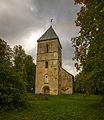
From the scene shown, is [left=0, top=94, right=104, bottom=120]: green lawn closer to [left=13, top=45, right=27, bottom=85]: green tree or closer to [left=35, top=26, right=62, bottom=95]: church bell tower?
[left=35, top=26, right=62, bottom=95]: church bell tower

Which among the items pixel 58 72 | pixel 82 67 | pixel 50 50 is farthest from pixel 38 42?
pixel 82 67

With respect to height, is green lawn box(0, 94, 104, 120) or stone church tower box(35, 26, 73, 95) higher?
stone church tower box(35, 26, 73, 95)

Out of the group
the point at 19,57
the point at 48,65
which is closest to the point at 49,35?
the point at 48,65

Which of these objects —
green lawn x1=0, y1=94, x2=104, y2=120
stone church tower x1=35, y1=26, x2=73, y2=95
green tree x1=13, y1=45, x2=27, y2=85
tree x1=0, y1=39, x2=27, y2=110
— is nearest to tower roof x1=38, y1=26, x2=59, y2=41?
stone church tower x1=35, y1=26, x2=73, y2=95

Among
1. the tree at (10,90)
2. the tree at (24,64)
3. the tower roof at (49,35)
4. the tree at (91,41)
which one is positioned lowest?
the tree at (10,90)

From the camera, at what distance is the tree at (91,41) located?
1070cm

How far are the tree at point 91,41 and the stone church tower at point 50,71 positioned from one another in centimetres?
2256

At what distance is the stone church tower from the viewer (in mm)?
40562

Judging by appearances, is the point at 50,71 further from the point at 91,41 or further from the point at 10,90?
the point at 91,41

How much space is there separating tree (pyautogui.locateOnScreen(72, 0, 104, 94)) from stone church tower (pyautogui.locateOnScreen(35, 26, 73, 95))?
74.0 feet

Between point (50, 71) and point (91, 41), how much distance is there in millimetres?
29251

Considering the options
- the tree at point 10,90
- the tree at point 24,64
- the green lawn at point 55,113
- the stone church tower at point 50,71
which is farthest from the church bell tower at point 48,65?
the tree at point 10,90

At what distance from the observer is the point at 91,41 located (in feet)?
40.9

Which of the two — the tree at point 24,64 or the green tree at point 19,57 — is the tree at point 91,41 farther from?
the green tree at point 19,57
